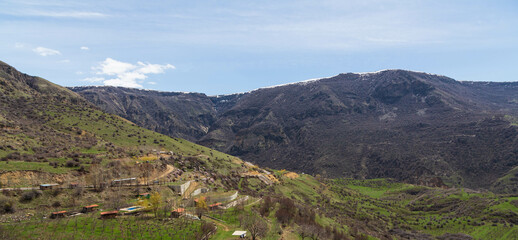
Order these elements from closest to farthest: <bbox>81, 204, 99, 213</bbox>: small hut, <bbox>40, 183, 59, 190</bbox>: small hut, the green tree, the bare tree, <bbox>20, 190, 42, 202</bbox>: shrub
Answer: <bbox>20, 190, 42, 202</bbox>: shrub, <bbox>81, 204, 99, 213</bbox>: small hut, the bare tree, <bbox>40, 183, 59, 190</bbox>: small hut, the green tree

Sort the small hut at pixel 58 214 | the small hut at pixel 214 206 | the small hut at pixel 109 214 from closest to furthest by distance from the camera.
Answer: the small hut at pixel 58 214, the small hut at pixel 109 214, the small hut at pixel 214 206

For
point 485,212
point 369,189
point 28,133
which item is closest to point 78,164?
point 28,133

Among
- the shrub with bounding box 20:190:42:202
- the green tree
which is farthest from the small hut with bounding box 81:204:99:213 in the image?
the green tree

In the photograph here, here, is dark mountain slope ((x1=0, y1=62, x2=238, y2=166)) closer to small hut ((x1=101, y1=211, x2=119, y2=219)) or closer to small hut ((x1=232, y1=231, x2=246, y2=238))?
small hut ((x1=101, y1=211, x2=119, y2=219))

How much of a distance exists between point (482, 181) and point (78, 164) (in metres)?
180

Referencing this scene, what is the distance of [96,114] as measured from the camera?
126m

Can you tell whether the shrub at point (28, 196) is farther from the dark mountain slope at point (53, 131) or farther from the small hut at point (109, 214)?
the small hut at point (109, 214)

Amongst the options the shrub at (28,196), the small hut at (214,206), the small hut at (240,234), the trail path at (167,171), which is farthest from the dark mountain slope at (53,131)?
the small hut at (240,234)

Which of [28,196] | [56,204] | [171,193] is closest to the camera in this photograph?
[28,196]

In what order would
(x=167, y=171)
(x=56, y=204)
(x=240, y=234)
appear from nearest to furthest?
(x=240, y=234) → (x=56, y=204) → (x=167, y=171)

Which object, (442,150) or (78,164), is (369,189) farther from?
(78,164)

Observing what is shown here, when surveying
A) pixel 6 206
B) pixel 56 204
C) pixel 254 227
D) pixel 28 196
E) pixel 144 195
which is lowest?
pixel 254 227

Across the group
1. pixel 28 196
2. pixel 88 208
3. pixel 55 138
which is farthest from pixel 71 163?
pixel 55 138

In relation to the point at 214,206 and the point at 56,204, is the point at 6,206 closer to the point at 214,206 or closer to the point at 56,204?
the point at 56,204
